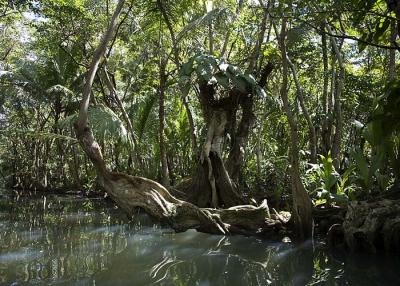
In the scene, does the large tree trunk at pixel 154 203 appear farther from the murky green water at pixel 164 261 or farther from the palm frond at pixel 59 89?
the palm frond at pixel 59 89

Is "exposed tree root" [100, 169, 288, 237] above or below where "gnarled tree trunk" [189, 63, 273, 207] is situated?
below

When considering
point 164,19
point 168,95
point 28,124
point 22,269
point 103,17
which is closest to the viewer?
point 22,269

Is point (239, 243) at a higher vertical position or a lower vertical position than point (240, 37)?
lower

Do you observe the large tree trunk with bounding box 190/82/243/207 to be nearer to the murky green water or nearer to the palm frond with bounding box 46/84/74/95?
the murky green water

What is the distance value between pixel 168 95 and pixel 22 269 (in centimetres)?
1157

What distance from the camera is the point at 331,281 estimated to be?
5.07 m

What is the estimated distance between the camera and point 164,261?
6.17 meters

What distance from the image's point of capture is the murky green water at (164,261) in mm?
5191

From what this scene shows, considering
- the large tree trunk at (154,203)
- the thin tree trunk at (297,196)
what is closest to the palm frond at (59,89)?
the large tree trunk at (154,203)

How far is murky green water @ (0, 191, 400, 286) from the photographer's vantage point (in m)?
5.19

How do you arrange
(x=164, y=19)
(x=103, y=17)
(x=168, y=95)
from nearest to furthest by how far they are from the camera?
(x=164, y=19) → (x=103, y=17) → (x=168, y=95)

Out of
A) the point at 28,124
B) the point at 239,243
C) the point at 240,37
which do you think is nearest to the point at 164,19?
the point at 240,37

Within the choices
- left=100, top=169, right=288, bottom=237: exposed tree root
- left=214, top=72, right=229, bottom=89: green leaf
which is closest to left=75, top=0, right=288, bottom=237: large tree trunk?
left=100, top=169, right=288, bottom=237: exposed tree root

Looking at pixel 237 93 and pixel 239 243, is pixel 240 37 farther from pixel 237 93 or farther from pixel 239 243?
pixel 239 243
